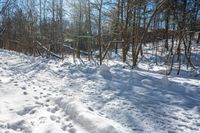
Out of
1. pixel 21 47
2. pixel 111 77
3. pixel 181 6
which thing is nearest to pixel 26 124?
pixel 111 77

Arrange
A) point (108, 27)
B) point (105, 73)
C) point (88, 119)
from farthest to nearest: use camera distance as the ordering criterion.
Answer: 1. point (108, 27)
2. point (105, 73)
3. point (88, 119)

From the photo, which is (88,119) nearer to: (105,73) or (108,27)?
(105,73)

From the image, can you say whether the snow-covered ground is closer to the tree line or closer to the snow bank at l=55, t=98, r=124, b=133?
the snow bank at l=55, t=98, r=124, b=133

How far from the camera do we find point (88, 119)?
312cm

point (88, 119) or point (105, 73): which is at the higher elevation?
point (105, 73)

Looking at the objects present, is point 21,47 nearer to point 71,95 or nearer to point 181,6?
point 181,6

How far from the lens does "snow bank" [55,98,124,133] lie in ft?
9.33

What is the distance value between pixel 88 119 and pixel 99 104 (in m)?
0.75

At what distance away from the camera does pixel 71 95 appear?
14.5 feet

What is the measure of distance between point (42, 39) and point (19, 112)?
1301cm

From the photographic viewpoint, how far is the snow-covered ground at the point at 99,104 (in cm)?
307

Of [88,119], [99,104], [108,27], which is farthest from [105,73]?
[108,27]

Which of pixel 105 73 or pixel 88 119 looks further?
pixel 105 73

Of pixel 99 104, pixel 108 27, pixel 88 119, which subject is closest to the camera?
pixel 88 119
